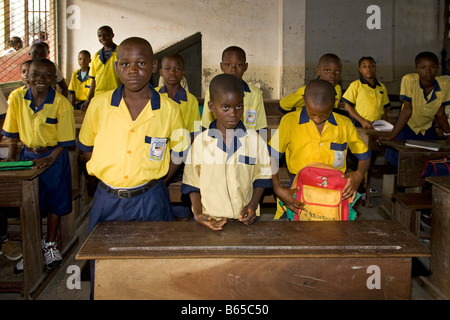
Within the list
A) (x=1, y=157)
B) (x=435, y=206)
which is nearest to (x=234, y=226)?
(x=435, y=206)

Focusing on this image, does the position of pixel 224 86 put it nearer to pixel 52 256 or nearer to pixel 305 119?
Result: pixel 305 119

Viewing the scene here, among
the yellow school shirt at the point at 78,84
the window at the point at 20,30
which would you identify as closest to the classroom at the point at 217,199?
the yellow school shirt at the point at 78,84

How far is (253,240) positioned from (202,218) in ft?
0.86

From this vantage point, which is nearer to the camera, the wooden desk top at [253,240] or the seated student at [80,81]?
the wooden desk top at [253,240]

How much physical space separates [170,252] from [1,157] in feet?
7.88

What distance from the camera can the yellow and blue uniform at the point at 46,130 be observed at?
2.90 meters

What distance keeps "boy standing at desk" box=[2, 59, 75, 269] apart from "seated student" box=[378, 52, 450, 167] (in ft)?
9.00

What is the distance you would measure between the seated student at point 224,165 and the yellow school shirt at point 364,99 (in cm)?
294

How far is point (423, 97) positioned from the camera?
12.7 feet

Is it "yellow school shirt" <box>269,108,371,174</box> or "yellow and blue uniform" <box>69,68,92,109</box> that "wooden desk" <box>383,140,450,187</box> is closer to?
"yellow school shirt" <box>269,108,371,174</box>

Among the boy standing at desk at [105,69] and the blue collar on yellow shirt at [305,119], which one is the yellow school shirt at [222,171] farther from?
the boy standing at desk at [105,69]

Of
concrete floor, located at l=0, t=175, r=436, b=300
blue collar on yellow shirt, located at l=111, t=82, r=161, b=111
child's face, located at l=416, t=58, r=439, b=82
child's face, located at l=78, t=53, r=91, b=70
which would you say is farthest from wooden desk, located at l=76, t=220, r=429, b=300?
child's face, located at l=78, t=53, r=91, b=70

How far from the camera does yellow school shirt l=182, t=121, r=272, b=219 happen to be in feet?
6.36

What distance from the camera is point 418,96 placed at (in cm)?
388
